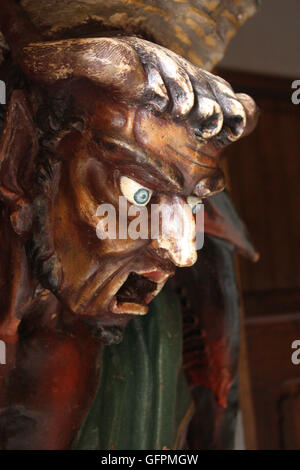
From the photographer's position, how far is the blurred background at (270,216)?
1.11 meters

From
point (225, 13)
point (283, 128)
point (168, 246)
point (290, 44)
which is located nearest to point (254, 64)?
point (290, 44)

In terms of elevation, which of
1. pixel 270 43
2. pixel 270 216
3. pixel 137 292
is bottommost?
pixel 137 292

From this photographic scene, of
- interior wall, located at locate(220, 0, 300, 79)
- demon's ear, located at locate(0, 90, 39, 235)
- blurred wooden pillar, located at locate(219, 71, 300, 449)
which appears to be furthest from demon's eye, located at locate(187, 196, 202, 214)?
blurred wooden pillar, located at locate(219, 71, 300, 449)

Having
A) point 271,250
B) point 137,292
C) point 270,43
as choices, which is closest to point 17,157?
point 137,292

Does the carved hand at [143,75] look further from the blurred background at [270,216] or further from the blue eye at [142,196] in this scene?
the blurred background at [270,216]

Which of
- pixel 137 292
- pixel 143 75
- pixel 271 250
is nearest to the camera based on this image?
pixel 143 75

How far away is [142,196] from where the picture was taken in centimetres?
60

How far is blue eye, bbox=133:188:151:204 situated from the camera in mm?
600

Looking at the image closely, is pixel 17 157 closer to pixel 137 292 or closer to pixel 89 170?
pixel 89 170

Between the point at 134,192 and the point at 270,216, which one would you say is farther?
the point at 270,216

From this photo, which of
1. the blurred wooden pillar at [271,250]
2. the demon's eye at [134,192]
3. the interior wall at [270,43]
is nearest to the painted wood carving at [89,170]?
the demon's eye at [134,192]

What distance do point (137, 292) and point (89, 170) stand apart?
13 centimetres

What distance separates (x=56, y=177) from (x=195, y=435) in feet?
1.39

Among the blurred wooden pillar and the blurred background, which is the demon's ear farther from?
the blurred wooden pillar
